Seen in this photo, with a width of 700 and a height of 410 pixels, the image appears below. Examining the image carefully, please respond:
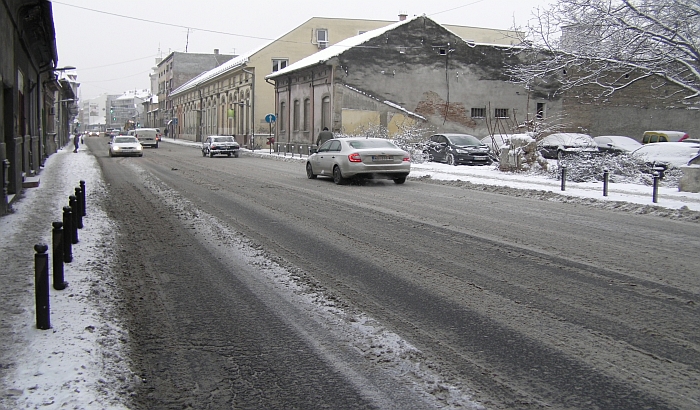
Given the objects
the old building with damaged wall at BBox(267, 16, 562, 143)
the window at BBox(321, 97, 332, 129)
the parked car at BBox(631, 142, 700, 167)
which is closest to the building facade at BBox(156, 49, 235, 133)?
the window at BBox(321, 97, 332, 129)

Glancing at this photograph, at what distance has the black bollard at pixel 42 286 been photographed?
480cm

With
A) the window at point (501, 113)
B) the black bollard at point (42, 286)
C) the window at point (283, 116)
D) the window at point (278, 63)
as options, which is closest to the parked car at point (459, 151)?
the window at point (501, 113)

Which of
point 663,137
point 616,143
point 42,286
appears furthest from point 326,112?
point 42,286

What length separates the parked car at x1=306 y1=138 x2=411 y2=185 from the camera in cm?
1864

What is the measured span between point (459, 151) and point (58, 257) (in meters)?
23.7

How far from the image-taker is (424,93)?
39344 millimetres

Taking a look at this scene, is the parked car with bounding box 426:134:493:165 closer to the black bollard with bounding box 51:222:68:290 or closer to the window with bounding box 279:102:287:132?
the window with bounding box 279:102:287:132

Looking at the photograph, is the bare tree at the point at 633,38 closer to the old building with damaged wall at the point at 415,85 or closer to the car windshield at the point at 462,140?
the car windshield at the point at 462,140

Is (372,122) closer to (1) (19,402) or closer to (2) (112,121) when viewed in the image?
(1) (19,402)

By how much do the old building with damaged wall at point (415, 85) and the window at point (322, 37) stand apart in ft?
61.5

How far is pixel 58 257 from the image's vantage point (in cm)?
596

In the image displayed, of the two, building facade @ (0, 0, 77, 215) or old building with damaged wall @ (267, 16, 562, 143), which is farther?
old building with damaged wall @ (267, 16, 562, 143)

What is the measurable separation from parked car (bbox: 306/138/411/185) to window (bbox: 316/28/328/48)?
139 ft

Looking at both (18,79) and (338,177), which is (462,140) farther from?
(18,79)
